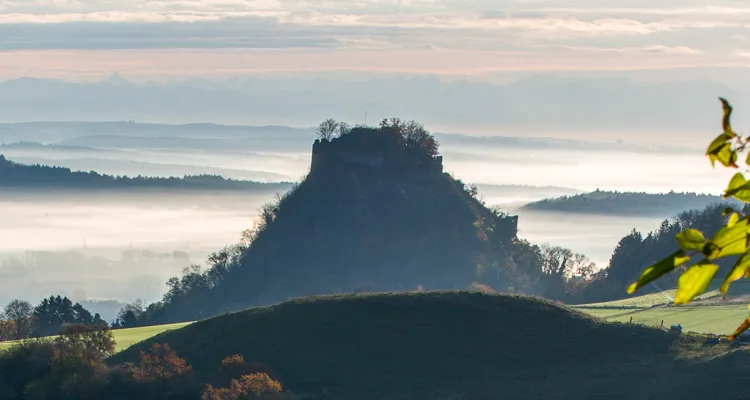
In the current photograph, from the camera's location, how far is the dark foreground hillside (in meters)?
Answer: 56.5

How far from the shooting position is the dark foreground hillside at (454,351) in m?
56.5

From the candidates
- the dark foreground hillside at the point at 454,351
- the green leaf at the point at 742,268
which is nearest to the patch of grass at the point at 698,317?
the dark foreground hillside at the point at 454,351

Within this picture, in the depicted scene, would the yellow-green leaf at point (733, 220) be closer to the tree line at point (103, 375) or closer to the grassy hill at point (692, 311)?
the tree line at point (103, 375)

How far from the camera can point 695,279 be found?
3502 millimetres

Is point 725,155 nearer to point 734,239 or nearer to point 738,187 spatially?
point 738,187

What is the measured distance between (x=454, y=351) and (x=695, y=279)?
60.1m

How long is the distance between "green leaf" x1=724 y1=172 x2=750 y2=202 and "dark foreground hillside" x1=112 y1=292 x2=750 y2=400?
50980mm

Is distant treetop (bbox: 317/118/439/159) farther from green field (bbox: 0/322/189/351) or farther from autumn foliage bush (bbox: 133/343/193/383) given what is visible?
autumn foliage bush (bbox: 133/343/193/383)

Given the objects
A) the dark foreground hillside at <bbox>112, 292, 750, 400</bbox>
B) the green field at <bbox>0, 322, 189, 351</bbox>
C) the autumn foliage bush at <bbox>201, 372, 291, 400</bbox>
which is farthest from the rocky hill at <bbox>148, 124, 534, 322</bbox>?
the autumn foliage bush at <bbox>201, 372, 291, 400</bbox>

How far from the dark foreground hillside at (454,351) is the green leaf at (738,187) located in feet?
167

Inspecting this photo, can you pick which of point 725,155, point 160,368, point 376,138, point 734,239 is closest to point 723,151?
point 725,155

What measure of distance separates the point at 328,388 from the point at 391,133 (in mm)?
135702

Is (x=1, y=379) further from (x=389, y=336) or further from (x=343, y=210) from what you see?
(x=343, y=210)

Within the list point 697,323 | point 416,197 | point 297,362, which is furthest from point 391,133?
point 297,362
